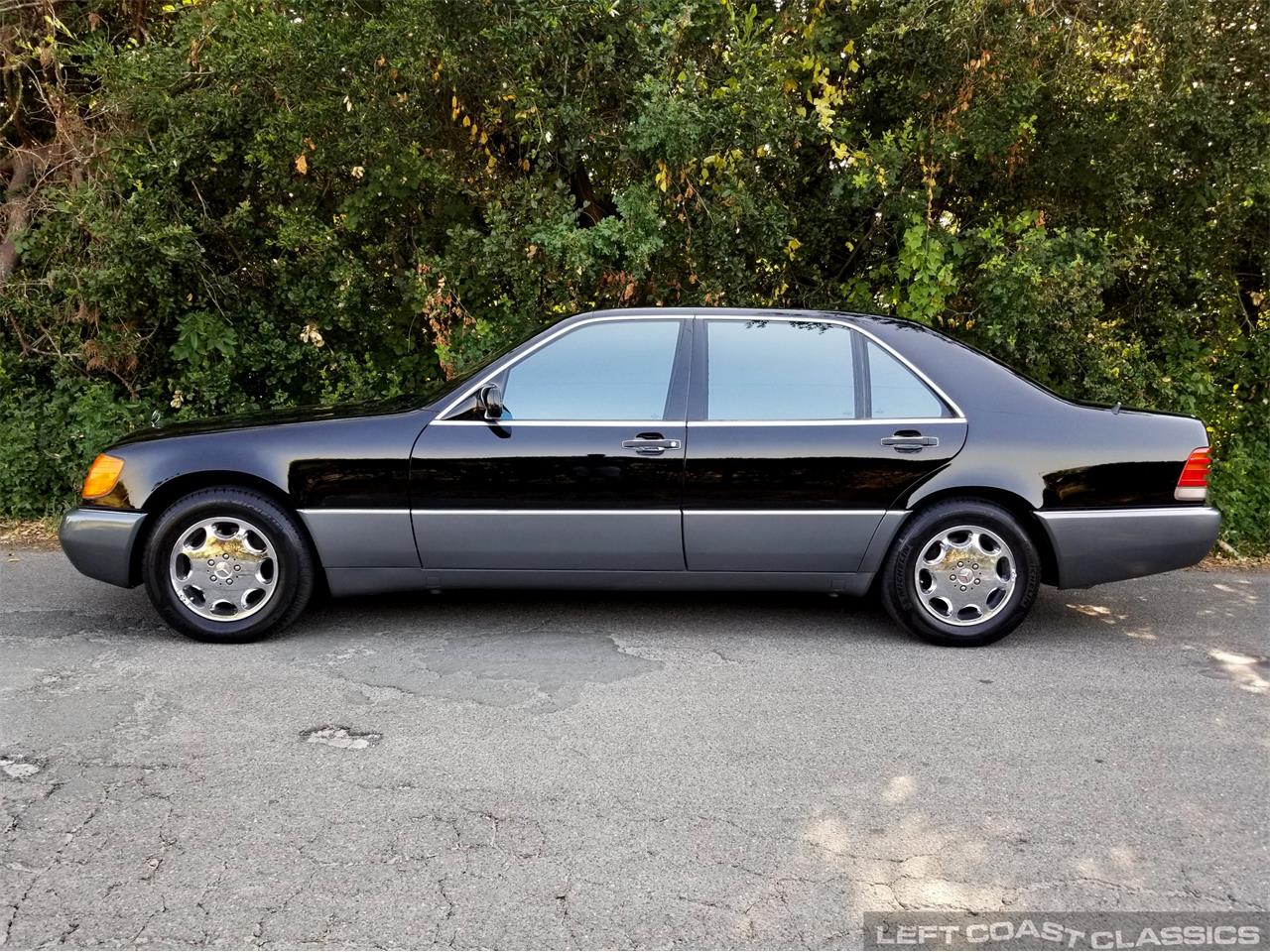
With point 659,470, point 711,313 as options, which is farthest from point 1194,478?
point 659,470

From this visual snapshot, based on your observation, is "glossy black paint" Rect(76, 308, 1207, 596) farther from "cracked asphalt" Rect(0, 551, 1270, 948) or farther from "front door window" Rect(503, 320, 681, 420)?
"cracked asphalt" Rect(0, 551, 1270, 948)

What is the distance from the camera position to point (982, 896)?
9.65 feet

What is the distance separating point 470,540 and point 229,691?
49.6 inches

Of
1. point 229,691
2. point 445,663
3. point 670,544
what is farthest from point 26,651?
point 670,544

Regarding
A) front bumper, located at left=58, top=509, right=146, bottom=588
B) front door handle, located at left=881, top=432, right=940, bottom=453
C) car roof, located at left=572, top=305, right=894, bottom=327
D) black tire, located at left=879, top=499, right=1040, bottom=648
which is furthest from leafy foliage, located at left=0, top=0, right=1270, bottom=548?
front bumper, located at left=58, top=509, right=146, bottom=588

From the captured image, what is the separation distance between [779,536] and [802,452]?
413 millimetres

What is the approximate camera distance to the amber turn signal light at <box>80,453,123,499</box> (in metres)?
5.13

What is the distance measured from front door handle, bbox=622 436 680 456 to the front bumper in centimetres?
233

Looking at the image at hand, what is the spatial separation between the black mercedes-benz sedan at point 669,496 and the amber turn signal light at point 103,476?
0.04ft

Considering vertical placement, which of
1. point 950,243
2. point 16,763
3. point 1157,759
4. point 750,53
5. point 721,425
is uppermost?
point 750,53

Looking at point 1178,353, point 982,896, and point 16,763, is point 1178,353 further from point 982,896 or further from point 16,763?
point 16,763

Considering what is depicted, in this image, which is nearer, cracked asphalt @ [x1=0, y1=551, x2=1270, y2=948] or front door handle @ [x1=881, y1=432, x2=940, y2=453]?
cracked asphalt @ [x1=0, y1=551, x2=1270, y2=948]

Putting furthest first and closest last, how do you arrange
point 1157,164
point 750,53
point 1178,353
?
point 1178,353, point 1157,164, point 750,53

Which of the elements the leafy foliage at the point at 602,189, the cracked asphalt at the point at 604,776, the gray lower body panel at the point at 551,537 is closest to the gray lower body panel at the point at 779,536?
the gray lower body panel at the point at 551,537
